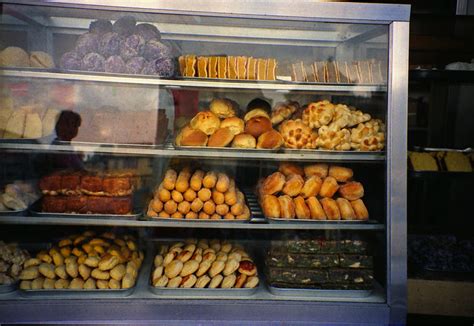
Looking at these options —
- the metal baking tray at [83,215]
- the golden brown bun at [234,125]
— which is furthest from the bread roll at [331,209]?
the metal baking tray at [83,215]

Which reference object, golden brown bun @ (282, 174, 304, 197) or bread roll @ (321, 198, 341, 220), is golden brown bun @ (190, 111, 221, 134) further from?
bread roll @ (321, 198, 341, 220)

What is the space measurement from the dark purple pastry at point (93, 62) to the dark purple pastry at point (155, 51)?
9.5 inches

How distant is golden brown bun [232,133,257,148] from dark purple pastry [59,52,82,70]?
962 millimetres

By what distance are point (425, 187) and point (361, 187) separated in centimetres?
196

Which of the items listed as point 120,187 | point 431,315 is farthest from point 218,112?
point 431,315

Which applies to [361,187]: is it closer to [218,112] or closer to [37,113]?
[218,112]

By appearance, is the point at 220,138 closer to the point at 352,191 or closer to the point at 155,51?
the point at 155,51

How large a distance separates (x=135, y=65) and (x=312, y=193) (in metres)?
1.27

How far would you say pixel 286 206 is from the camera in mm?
2797

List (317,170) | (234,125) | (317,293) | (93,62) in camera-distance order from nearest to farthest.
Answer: (93,62) → (317,293) → (234,125) → (317,170)

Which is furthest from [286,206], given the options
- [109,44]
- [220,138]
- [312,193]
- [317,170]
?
[109,44]

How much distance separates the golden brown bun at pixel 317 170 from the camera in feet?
9.70

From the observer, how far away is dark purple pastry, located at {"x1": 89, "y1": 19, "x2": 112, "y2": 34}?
2697 mm

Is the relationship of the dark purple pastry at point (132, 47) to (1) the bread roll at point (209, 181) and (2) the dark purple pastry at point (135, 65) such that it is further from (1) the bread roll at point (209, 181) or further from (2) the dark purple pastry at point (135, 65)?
(1) the bread roll at point (209, 181)
